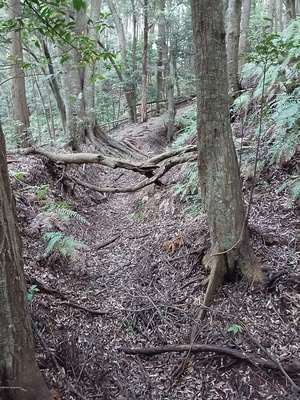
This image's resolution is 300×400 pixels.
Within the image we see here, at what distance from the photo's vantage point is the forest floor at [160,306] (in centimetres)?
305

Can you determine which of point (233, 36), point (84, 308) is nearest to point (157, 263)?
point (84, 308)

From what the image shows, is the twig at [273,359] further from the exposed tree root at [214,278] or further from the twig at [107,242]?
the twig at [107,242]

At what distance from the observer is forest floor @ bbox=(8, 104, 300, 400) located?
3.05m

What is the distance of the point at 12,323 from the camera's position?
2.20 metres

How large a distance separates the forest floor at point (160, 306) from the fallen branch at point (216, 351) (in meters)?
0.04

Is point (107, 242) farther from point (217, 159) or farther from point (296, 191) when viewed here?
point (296, 191)

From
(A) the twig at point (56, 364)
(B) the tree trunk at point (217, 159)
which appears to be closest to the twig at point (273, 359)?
(B) the tree trunk at point (217, 159)

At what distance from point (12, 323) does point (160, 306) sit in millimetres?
2182

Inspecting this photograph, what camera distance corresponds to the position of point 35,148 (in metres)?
7.06

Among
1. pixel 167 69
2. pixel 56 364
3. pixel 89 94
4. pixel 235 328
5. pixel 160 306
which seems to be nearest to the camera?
pixel 56 364

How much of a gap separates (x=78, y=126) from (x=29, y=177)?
542 centimetres

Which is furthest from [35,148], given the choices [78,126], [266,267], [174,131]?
[174,131]

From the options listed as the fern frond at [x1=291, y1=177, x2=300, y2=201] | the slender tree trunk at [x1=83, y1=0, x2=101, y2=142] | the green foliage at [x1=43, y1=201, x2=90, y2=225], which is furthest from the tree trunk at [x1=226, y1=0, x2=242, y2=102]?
the slender tree trunk at [x1=83, y1=0, x2=101, y2=142]

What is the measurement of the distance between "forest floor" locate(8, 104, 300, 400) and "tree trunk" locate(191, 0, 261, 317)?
0.30 m
